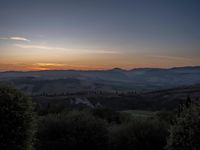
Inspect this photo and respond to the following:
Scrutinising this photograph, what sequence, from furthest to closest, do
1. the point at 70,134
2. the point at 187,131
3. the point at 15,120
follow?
the point at 70,134 → the point at 15,120 → the point at 187,131

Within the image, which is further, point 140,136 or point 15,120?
point 140,136

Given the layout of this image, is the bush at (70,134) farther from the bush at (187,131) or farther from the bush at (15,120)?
the bush at (187,131)

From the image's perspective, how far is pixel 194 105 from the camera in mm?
19641

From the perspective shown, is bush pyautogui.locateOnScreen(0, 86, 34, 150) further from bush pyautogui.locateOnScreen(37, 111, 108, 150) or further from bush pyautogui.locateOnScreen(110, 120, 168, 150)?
bush pyautogui.locateOnScreen(110, 120, 168, 150)

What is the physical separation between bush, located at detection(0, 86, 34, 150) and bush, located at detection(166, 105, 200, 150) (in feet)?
30.5

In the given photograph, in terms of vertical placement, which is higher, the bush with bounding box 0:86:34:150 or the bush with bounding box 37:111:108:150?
the bush with bounding box 0:86:34:150

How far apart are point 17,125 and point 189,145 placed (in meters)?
10.8

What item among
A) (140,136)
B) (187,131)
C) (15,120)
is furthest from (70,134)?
(187,131)

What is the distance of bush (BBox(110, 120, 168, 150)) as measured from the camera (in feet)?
131

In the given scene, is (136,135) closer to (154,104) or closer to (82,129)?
(82,129)

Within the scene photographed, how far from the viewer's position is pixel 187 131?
1817 cm

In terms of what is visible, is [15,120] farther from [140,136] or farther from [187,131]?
[140,136]

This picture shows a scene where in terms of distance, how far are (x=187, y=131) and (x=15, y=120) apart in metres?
10.7

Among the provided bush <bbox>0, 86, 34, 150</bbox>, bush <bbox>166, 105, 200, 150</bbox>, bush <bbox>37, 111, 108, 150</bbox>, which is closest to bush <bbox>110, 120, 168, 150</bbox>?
bush <bbox>37, 111, 108, 150</bbox>
